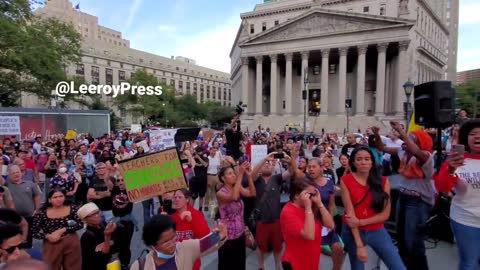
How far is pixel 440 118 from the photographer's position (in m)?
4.19

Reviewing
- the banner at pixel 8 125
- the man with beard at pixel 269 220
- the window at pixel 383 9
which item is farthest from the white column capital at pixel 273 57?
the man with beard at pixel 269 220

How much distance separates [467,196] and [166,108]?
61.9m

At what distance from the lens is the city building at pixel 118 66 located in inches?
2931

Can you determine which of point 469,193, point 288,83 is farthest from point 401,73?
point 469,193

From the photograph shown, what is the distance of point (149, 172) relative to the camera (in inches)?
162

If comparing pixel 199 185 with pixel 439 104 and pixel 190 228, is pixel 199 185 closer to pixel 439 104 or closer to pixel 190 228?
pixel 190 228

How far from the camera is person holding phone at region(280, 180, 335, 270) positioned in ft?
9.39

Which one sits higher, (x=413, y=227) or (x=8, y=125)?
(x=8, y=125)

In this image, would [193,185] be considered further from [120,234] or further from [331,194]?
[331,194]

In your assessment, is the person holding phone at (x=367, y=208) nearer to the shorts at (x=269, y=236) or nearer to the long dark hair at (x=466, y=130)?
the long dark hair at (x=466, y=130)

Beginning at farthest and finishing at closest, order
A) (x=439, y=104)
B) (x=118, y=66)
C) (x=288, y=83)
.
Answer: (x=118, y=66), (x=288, y=83), (x=439, y=104)

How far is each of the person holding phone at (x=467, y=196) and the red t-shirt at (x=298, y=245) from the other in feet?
4.72

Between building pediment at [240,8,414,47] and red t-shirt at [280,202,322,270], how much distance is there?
142 ft

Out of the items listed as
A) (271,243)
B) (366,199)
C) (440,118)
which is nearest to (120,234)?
(271,243)
